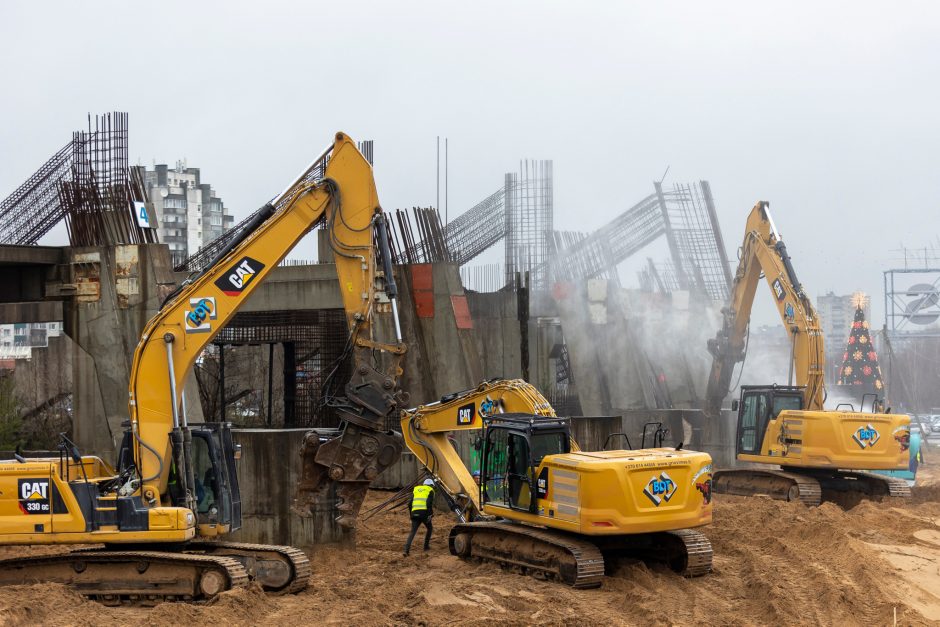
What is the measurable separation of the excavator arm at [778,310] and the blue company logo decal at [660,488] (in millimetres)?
10840

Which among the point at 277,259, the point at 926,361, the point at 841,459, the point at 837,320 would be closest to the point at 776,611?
the point at 277,259

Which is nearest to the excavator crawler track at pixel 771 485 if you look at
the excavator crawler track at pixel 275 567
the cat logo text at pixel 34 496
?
the excavator crawler track at pixel 275 567

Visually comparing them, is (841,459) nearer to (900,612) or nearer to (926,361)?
(900,612)

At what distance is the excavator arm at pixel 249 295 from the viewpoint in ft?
49.7

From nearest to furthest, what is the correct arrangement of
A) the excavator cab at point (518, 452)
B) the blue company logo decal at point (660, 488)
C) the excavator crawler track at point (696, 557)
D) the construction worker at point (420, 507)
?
the blue company logo decal at point (660, 488)
the excavator crawler track at point (696, 557)
the excavator cab at point (518, 452)
the construction worker at point (420, 507)

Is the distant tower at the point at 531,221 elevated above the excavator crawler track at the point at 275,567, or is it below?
above

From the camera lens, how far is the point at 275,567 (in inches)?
584

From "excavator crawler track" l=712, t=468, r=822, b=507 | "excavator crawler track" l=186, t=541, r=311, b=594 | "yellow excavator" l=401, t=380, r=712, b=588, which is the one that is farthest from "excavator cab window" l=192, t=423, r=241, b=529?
"excavator crawler track" l=712, t=468, r=822, b=507

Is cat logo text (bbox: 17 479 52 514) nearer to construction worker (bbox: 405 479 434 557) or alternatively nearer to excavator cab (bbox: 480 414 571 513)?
construction worker (bbox: 405 479 434 557)

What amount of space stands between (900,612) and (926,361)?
330ft

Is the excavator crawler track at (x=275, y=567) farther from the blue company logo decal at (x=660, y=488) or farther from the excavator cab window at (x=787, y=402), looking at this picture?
the excavator cab window at (x=787, y=402)

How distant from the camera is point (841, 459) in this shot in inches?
950

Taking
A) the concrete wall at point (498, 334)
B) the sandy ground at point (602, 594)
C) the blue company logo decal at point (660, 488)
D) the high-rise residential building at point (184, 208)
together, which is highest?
the high-rise residential building at point (184, 208)

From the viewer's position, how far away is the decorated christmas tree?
184ft
